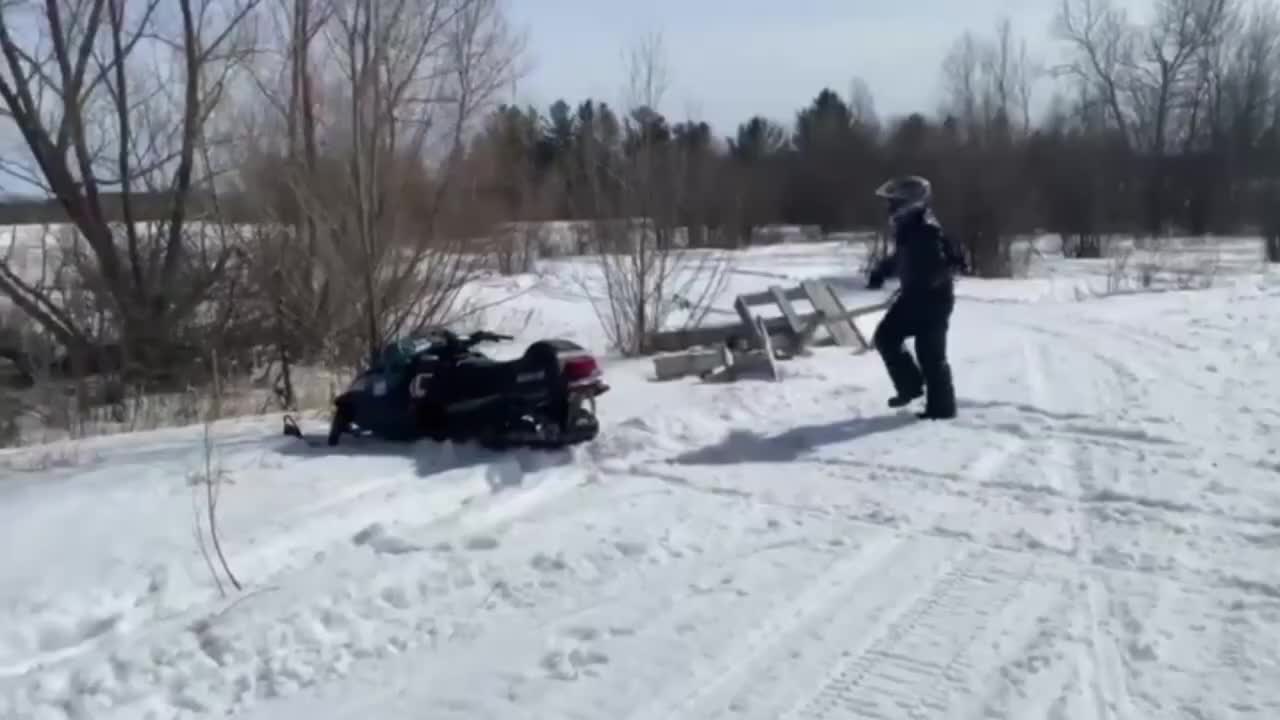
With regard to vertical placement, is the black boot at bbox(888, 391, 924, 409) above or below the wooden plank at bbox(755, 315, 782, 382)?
below

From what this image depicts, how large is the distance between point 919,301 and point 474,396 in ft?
11.0

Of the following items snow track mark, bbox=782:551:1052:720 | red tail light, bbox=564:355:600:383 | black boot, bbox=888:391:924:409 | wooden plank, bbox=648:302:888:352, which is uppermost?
red tail light, bbox=564:355:600:383

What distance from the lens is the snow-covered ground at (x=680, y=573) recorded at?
4.19 m

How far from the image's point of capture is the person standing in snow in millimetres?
8883

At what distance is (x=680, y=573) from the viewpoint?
17.6 feet

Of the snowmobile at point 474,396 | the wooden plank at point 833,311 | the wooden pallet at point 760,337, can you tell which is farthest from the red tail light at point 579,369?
the wooden plank at point 833,311

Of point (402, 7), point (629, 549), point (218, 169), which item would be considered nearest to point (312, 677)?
point (629, 549)

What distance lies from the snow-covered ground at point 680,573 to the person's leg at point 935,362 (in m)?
0.20

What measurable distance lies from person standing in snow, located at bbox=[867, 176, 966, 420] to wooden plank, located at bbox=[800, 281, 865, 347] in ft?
13.5

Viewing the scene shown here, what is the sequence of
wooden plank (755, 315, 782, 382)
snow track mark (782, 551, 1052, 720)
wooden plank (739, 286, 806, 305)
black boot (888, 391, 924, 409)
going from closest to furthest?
1. snow track mark (782, 551, 1052, 720)
2. black boot (888, 391, 924, 409)
3. wooden plank (755, 315, 782, 382)
4. wooden plank (739, 286, 806, 305)

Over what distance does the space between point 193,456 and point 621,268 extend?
804 centimetres

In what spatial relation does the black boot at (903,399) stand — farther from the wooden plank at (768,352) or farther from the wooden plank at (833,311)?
the wooden plank at (833,311)

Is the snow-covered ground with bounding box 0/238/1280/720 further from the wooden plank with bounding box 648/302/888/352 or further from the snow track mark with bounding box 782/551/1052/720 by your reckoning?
the wooden plank with bounding box 648/302/888/352

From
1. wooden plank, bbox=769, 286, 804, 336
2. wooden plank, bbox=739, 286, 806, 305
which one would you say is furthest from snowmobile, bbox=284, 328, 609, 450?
wooden plank, bbox=739, 286, 806, 305
